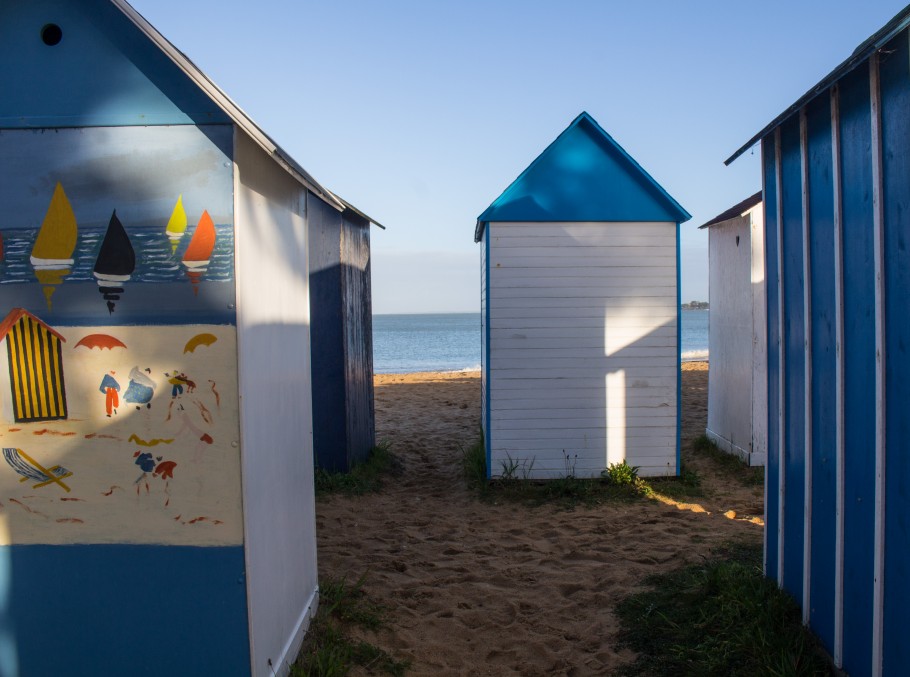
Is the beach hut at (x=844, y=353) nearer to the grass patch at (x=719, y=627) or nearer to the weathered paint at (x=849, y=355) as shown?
the weathered paint at (x=849, y=355)

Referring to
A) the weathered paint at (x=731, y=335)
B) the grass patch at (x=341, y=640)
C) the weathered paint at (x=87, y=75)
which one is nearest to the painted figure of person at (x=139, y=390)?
the weathered paint at (x=87, y=75)

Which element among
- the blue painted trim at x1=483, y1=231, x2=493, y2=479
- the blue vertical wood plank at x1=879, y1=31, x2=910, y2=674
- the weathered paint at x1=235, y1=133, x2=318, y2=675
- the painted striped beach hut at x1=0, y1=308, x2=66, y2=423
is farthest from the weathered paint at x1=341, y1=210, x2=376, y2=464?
the blue vertical wood plank at x1=879, y1=31, x2=910, y2=674

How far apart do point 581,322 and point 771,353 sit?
3444 millimetres

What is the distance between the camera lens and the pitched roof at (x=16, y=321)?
3.05m

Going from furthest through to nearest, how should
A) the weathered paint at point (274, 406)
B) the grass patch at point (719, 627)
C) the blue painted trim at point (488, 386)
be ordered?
the blue painted trim at point (488, 386) → the grass patch at point (719, 627) → the weathered paint at point (274, 406)

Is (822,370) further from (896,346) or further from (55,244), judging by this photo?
(55,244)

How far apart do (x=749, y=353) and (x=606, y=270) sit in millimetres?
2290

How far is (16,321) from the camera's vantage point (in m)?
3.06

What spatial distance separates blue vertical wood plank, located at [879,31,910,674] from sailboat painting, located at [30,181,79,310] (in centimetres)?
346

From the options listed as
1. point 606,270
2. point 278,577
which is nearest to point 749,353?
point 606,270

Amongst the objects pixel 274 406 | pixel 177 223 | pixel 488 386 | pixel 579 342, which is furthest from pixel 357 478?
pixel 177 223

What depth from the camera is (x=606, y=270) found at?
7.93m

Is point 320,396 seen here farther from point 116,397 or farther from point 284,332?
point 116,397

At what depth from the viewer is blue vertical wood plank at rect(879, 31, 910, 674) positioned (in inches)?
117
